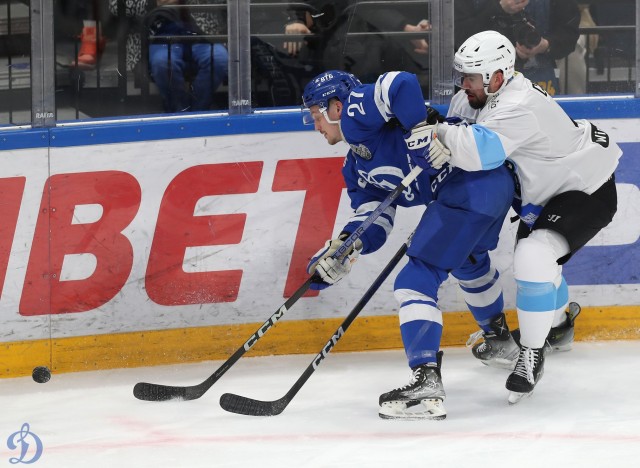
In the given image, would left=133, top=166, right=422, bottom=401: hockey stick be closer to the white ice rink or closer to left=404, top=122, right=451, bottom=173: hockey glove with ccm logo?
the white ice rink

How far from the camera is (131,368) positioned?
442 centimetres

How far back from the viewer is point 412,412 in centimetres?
377

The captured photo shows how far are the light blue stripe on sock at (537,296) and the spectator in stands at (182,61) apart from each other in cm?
137

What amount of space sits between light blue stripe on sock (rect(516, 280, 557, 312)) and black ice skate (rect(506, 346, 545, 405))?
14 cm

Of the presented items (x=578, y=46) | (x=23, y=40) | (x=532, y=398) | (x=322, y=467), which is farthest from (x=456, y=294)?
(x=23, y=40)

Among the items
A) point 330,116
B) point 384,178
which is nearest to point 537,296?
point 384,178

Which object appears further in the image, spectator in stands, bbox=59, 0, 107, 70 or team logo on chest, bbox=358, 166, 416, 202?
spectator in stands, bbox=59, 0, 107, 70

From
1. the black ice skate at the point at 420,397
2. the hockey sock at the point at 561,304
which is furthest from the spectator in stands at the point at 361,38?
the black ice skate at the point at 420,397

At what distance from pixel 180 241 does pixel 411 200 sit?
87cm

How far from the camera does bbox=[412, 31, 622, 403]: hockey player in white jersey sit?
3.79 m

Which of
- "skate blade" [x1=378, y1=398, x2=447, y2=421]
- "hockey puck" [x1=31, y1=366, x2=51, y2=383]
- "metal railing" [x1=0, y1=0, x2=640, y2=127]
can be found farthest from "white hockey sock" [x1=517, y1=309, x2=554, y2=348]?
"hockey puck" [x1=31, y1=366, x2=51, y2=383]

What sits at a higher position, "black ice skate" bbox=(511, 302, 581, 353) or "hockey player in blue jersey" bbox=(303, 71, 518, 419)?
"hockey player in blue jersey" bbox=(303, 71, 518, 419)

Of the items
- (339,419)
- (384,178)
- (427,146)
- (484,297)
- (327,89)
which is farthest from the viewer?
(484,297)

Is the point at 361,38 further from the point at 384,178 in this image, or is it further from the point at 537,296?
the point at 537,296
